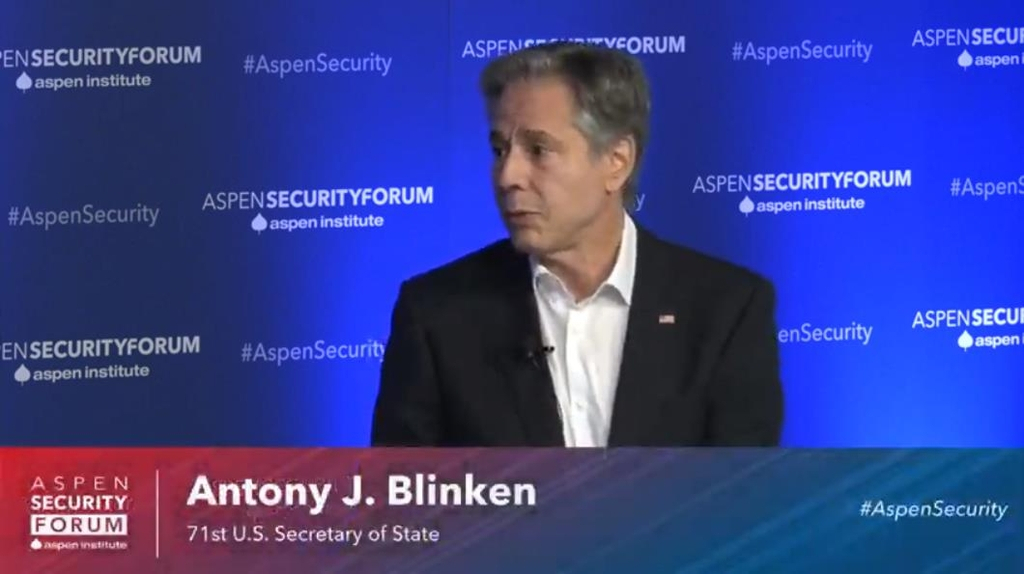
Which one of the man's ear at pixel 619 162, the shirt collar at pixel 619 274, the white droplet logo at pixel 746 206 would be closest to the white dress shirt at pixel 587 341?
the shirt collar at pixel 619 274

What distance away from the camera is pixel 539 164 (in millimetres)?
2053

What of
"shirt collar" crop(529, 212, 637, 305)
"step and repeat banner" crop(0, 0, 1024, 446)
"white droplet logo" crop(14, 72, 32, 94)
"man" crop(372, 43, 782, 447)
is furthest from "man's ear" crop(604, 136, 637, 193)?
"white droplet logo" crop(14, 72, 32, 94)

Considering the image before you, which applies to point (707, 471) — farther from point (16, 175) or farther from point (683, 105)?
point (16, 175)

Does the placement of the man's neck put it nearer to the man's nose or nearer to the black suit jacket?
the black suit jacket

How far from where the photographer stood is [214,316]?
406 centimetres

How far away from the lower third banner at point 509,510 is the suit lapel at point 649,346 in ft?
2.62

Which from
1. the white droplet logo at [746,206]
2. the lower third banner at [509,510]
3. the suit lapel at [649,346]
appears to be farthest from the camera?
the white droplet logo at [746,206]

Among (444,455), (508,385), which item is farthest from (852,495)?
(508,385)

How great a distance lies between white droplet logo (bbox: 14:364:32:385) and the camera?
4051 millimetres

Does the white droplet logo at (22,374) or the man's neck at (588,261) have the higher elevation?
the white droplet logo at (22,374)

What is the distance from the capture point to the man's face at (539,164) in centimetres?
202

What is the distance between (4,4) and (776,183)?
2.43 m

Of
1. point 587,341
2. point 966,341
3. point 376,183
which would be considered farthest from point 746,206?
point 587,341

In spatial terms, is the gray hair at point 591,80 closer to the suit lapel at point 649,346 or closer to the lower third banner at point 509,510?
the suit lapel at point 649,346
